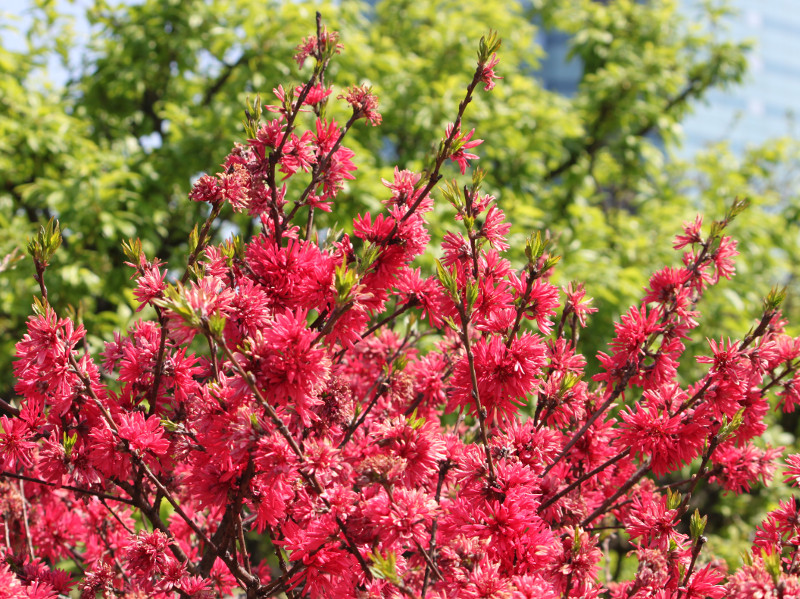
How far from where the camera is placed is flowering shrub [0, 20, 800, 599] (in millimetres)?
1463

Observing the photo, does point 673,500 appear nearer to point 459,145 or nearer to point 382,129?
point 459,145

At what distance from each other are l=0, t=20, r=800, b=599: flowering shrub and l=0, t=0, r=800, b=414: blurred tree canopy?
2.91 m

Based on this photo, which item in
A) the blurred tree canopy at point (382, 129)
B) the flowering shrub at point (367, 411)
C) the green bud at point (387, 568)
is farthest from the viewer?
the blurred tree canopy at point (382, 129)

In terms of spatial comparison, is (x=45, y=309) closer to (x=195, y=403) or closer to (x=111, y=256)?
(x=195, y=403)

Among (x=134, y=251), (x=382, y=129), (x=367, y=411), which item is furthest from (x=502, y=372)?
(x=382, y=129)

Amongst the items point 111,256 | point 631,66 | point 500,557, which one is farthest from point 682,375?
point 111,256

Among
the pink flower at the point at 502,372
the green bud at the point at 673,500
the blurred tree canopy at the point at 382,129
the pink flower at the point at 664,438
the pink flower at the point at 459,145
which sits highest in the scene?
the blurred tree canopy at the point at 382,129

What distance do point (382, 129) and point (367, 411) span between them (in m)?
5.05

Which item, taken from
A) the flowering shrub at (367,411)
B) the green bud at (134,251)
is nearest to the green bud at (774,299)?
the flowering shrub at (367,411)

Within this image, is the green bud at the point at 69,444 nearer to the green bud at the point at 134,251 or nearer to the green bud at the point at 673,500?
the green bud at the point at 134,251

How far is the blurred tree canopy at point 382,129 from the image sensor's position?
5211 mm

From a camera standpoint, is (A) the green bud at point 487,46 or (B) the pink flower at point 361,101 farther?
(B) the pink flower at point 361,101

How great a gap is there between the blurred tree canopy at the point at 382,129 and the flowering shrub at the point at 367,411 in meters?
2.91

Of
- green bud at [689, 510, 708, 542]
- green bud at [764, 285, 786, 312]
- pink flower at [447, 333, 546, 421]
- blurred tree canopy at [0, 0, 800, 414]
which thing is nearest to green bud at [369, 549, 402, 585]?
pink flower at [447, 333, 546, 421]
